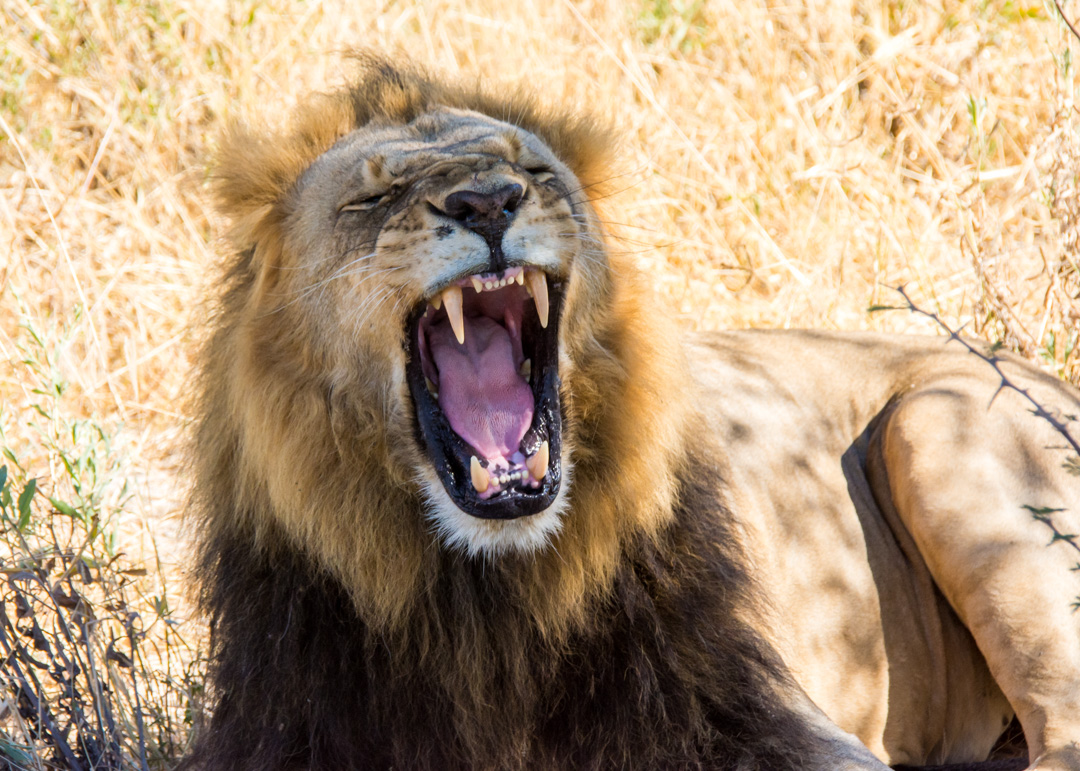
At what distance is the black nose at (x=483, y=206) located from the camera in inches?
94.3

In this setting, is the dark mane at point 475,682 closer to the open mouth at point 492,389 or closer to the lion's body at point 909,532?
the open mouth at point 492,389

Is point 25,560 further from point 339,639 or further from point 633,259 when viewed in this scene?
point 633,259

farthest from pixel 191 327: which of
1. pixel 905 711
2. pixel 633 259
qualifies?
pixel 905 711

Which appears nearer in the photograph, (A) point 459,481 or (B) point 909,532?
(A) point 459,481

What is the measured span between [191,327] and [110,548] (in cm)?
103

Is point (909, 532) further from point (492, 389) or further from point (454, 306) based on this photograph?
point (454, 306)

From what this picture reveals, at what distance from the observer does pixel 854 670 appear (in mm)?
3557

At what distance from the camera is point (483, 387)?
2773 millimetres

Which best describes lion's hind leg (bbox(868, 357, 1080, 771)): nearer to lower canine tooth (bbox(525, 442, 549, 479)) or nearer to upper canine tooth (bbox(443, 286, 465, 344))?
lower canine tooth (bbox(525, 442, 549, 479))

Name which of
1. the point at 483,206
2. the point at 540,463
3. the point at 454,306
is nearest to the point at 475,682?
the point at 540,463

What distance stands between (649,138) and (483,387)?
427cm

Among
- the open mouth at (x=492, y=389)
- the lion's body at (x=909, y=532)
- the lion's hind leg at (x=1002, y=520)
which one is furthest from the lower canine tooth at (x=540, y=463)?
the lion's hind leg at (x=1002, y=520)

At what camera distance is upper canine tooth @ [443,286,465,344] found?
250 centimetres

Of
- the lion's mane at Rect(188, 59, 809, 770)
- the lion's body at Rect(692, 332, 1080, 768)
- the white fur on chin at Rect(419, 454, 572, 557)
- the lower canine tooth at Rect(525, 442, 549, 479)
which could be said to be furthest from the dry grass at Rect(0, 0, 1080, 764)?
the lower canine tooth at Rect(525, 442, 549, 479)
